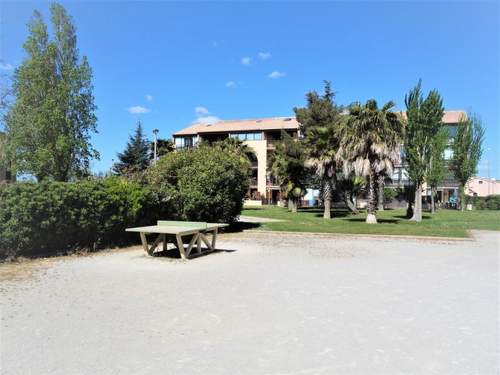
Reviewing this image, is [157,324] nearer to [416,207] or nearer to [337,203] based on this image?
[416,207]

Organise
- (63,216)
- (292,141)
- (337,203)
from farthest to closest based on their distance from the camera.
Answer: (337,203), (292,141), (63,216)

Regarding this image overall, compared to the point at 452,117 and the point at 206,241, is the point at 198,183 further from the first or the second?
the point at 452,117

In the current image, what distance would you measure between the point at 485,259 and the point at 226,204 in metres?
9.35

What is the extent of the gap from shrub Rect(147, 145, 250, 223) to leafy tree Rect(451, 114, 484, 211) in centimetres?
3419

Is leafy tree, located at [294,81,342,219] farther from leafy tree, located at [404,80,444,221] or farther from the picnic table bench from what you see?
the picnic table bench

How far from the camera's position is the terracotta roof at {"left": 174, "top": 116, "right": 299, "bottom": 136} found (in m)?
55.6

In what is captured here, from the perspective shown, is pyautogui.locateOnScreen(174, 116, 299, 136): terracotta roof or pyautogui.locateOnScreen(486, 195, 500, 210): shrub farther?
pyautogui.locateOnScreen(174, 116, 299, 136): terracotta roof

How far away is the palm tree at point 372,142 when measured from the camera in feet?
69.5

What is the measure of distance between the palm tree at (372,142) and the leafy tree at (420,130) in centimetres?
320

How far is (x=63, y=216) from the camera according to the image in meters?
9.86

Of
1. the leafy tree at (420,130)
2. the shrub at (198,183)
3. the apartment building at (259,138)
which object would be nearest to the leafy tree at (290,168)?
the leafy tree at (420,130)

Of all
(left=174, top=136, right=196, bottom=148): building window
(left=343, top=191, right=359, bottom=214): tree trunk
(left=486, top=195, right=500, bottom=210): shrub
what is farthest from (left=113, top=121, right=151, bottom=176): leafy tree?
(left=486, top=195, right=500, bottom=210): shrub

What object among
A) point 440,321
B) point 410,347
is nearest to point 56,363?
point 410,347

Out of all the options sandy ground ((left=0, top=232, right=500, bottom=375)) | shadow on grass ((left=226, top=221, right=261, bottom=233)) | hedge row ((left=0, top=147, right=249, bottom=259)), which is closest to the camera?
sandy ground ((left=0, top=232, right=500, bottom=375))
